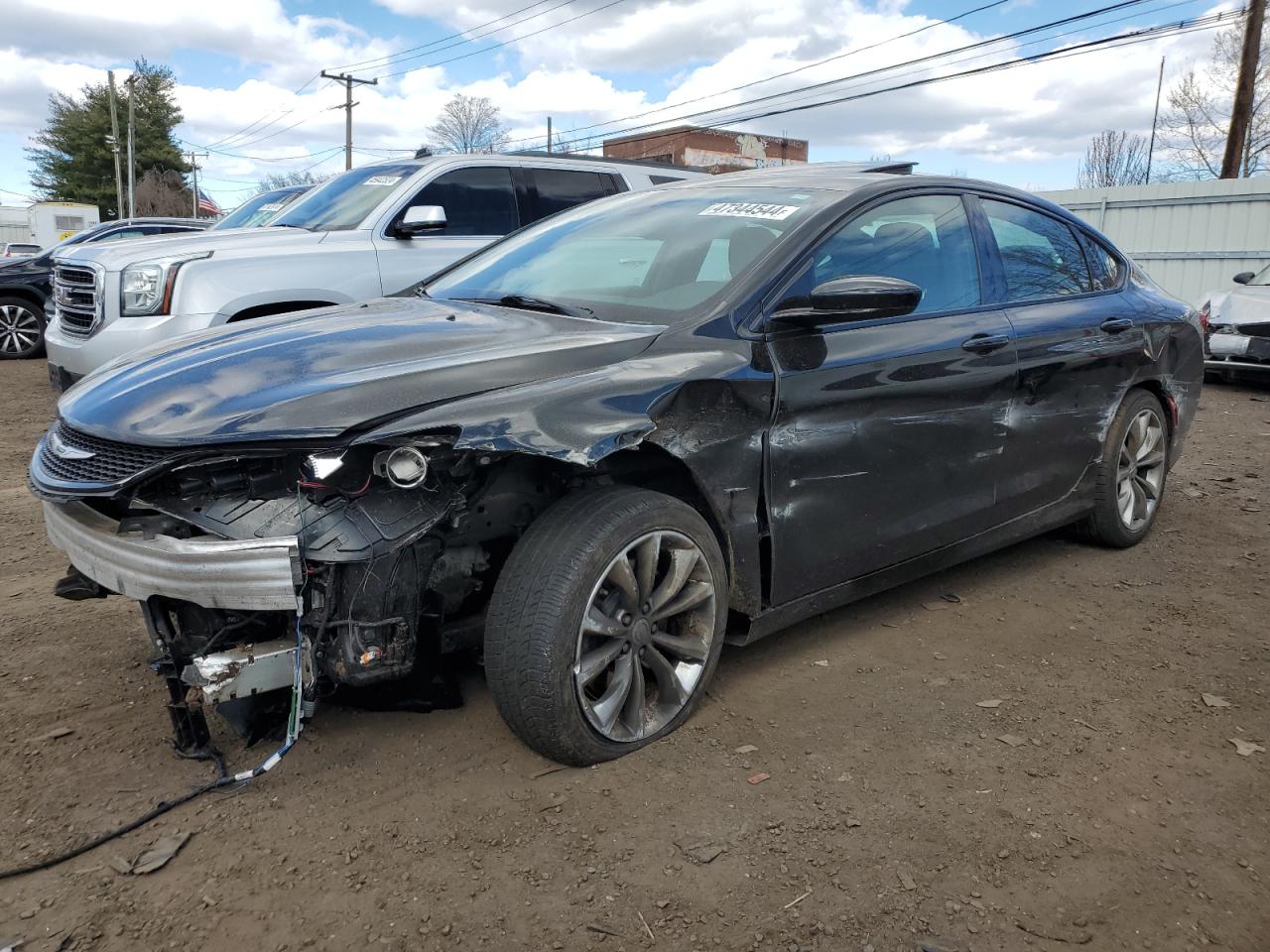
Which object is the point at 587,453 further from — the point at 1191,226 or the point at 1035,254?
the point at 1191,226

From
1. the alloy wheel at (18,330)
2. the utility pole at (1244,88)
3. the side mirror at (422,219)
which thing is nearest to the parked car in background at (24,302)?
the alloy wheel at (18,330)

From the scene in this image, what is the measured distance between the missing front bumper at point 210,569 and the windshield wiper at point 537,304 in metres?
1.28

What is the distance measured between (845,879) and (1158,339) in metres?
3.47

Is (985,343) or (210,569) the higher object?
(985,343)

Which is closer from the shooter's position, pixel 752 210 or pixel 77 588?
pixel 77 588

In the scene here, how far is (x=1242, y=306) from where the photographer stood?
35.6 ft

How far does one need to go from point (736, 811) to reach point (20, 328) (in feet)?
43.2

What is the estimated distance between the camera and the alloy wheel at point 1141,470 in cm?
466

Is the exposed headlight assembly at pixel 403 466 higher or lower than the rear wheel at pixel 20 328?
higher

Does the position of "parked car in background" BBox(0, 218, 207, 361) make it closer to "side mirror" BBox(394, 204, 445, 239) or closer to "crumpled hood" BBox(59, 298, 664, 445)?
"side mirror" BBox(394, 204, 445, 239)

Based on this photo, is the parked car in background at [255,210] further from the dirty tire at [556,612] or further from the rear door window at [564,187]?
the dirty tire at [556,612]

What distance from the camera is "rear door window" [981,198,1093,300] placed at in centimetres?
400

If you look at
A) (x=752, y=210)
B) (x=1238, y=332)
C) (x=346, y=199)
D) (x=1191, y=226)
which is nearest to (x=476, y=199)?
(x=346, y=199)

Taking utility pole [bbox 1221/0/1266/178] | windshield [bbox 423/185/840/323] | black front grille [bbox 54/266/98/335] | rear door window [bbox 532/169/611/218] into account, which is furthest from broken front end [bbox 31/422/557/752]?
utility pole [bbox 1221/0/1266/178]
